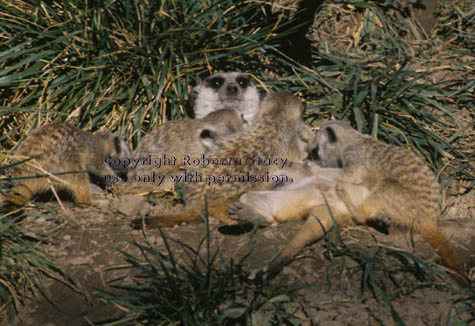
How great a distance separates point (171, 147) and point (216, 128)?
0.36m

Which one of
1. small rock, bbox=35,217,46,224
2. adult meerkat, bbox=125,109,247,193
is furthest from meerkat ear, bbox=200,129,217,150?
small rock, bbox=35,217,46,224

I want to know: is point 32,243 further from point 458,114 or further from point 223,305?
point 458,114

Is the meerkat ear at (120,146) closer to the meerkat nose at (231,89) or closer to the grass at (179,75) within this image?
the grass at (179,75)

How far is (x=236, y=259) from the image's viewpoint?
2367mm

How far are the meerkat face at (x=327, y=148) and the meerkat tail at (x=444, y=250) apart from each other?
2.91 feet

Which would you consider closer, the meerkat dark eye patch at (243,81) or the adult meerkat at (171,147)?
the adult meerkat at (171,147)

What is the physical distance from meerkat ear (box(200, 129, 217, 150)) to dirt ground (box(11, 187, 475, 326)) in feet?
2.42

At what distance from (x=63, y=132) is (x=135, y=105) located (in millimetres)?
768

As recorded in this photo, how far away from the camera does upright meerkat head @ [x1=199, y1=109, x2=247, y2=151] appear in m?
3.54

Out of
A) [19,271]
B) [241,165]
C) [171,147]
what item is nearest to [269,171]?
[241,165]

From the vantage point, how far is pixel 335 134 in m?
3.38

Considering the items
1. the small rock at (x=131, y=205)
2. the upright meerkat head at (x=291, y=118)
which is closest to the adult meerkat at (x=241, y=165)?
the upright meerkat head at (x=291, y=118)

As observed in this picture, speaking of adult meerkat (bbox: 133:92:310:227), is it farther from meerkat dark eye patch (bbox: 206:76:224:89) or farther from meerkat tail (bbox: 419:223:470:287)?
meerkat tail (bbox: 419:223:470:287)

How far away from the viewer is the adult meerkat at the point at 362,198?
260 cm
